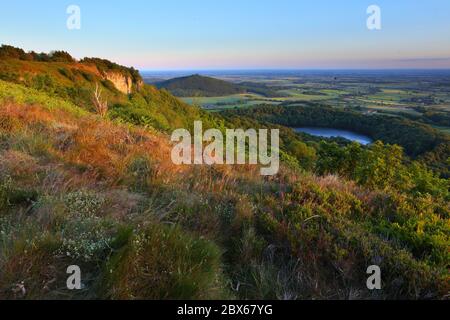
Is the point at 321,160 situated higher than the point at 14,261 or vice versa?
the point at 14,261

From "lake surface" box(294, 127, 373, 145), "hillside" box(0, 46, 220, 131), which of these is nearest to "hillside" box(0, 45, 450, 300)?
"hillside" box(0, 46, 220, 131)

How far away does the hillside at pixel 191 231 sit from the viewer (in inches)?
93.5

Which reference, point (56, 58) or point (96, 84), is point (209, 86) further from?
point (96, 84)

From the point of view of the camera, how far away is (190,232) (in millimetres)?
3137

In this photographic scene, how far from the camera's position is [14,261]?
2271 millimetres

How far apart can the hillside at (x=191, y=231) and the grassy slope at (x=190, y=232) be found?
0.04ft

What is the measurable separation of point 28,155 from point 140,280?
10.4 feet

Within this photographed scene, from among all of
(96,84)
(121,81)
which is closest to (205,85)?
(121,81)

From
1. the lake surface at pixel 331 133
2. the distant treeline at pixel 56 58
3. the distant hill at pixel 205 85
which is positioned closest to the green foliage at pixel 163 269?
the distant treeline at pixel 56 58

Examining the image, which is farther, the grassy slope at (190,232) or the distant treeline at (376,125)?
the distant treeline at (376,125)

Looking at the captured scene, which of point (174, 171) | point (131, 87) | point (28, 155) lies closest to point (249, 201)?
point (174, 171)

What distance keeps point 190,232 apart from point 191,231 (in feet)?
0.31

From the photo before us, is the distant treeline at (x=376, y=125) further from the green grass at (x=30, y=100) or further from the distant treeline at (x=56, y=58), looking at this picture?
the green grass at (x=30, y=100)
